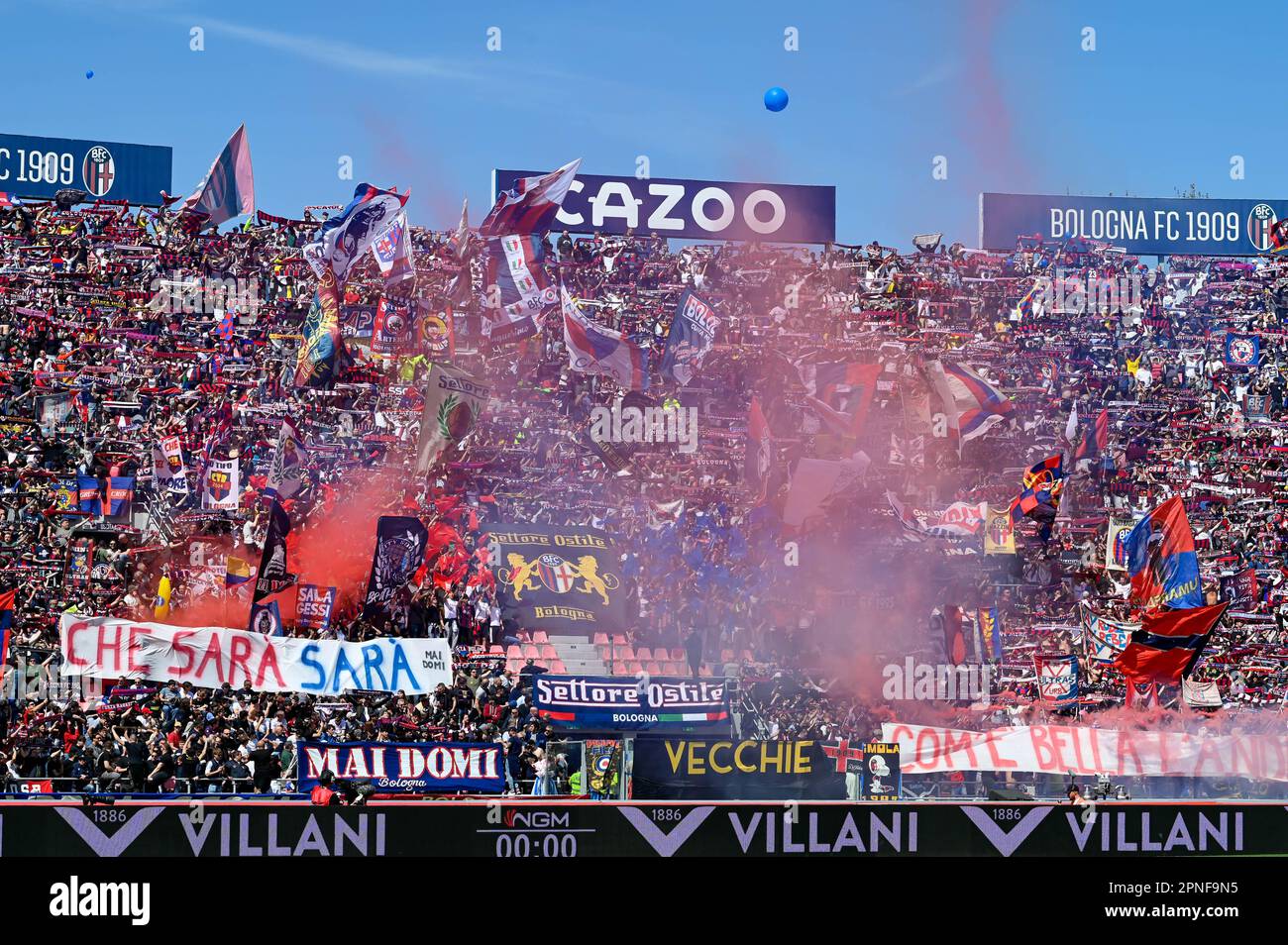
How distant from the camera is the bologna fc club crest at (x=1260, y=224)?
151 ft

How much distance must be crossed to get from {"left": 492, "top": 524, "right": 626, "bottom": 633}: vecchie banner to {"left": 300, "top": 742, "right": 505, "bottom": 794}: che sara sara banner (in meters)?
4.96

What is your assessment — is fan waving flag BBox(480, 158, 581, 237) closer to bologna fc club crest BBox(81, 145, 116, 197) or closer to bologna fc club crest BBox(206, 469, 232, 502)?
bologna fc club crest BBox(206, 469, 232, 502)

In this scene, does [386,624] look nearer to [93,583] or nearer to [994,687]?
[93,583]

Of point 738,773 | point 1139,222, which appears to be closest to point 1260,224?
point 1139,222

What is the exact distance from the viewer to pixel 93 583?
25.4 meters

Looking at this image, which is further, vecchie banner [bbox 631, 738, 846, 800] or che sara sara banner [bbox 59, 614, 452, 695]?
che sara sara banner [bbox 59, 614, 452, 695]

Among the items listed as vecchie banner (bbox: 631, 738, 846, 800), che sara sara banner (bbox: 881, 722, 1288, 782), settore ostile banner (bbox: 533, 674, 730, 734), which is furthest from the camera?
che sara sara banner (bbox: 881, 722, 1288, 782)

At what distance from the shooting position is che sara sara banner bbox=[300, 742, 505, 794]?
67.1 feet

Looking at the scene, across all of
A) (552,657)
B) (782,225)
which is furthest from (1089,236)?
(552,657)

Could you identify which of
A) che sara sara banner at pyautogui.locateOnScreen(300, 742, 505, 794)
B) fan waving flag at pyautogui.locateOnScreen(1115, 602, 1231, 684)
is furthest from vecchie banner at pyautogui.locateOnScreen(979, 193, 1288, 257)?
che sara sara banner at pyautogui.locateOnScreen(300, 742, 505, 794)

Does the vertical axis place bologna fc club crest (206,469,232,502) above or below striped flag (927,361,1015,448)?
below

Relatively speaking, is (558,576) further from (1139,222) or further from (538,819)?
(1139,222)

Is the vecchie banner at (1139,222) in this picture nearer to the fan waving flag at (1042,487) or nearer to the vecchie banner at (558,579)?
the fan waving flag at (1042,487)
